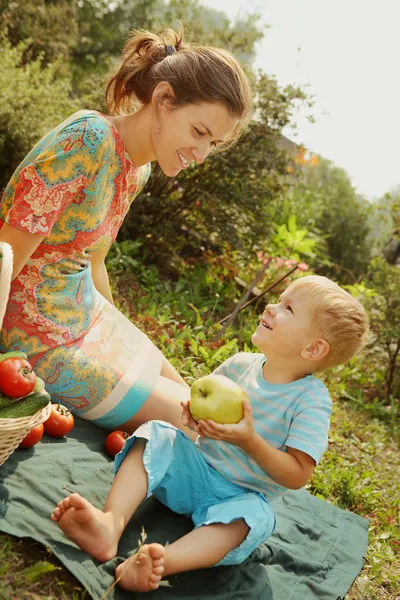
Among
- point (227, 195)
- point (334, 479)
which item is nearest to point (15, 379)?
point (334, 479)

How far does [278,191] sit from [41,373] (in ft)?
15.4

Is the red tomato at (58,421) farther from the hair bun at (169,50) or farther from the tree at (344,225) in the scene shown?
the tree at (344,225)

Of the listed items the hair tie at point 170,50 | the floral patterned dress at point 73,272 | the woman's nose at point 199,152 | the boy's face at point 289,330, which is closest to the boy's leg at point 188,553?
the boy's face at point 289,330

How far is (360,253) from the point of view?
11789 mm

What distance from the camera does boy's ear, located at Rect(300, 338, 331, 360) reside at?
263 cm

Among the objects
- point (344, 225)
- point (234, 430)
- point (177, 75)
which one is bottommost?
point (234, 430)

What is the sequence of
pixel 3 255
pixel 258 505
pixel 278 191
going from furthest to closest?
pixel 278 191 < pixel 258 505 < pixel 3 255

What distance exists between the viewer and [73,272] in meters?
3.05

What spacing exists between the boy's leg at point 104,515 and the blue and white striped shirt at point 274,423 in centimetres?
39

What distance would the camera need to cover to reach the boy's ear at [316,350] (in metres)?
2.63

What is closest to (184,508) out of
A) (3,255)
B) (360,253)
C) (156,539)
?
(156,539)

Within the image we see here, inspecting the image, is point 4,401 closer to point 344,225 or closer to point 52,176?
point 52,176

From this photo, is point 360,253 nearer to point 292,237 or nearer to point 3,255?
point 292,237

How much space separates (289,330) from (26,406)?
3.85ft
